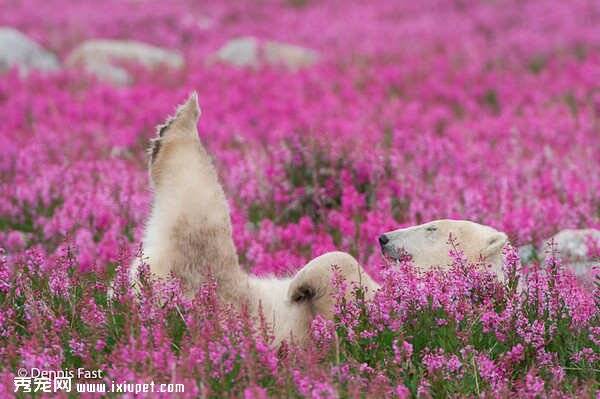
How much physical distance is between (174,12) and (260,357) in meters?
19.2

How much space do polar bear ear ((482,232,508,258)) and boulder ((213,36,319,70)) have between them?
11.5m

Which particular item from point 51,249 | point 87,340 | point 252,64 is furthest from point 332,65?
point 87,340

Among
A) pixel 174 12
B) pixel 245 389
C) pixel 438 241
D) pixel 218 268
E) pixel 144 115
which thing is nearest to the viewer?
pixel 245 389

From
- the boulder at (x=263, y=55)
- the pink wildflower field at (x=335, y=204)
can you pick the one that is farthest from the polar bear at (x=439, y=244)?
the boulder at (x=263, y=55)

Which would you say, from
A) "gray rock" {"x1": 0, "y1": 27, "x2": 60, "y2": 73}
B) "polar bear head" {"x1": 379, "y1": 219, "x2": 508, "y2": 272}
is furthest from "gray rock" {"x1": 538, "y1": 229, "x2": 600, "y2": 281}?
"gray rock" {"x1": 0, "y1": 27, "x2": 60, "y2": 73}

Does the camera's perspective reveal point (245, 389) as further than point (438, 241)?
No

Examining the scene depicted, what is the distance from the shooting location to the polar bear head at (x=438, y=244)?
18.6 feet

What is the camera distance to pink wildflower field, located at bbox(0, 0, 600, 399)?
4.41 meters

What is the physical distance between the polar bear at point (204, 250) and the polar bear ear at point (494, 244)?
817mm

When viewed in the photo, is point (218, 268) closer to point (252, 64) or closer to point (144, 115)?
point (144, 115)

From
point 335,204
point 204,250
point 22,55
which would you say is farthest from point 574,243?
point 22,55

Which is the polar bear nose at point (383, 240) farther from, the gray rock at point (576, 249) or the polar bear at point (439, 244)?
the gray rock at point (576, 249)

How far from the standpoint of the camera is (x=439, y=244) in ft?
18.9

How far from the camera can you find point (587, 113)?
12.6 m
